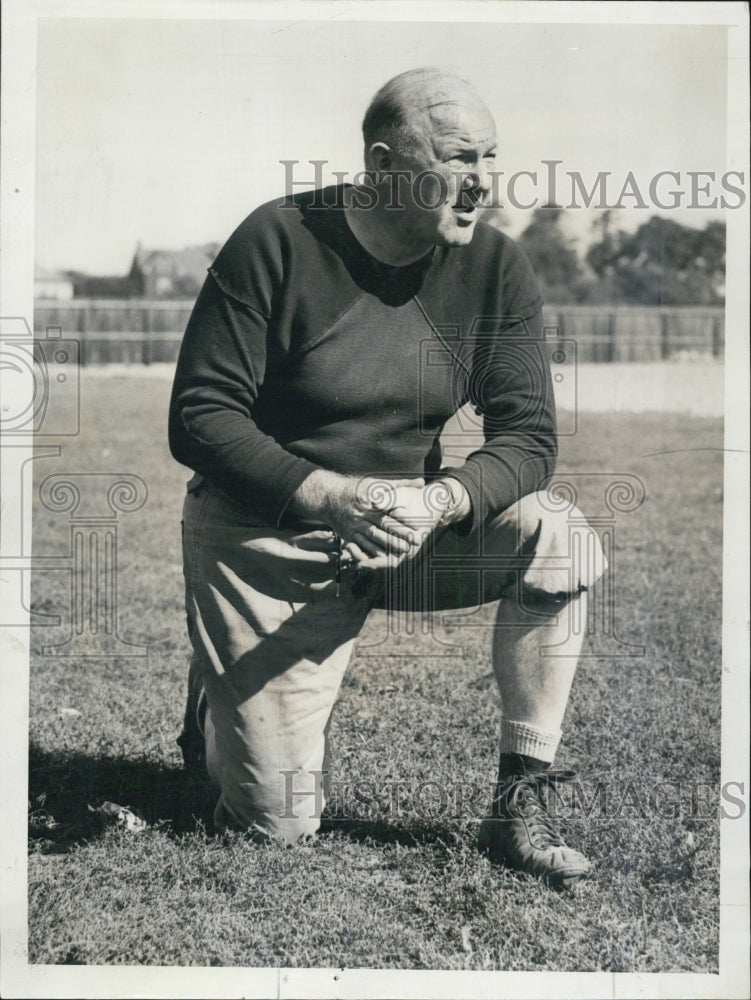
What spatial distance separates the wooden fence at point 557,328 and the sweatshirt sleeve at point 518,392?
0.27 meters

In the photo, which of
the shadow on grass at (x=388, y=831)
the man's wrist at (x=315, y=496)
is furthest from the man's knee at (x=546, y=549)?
the shadow on grass at (x=388, y=831)

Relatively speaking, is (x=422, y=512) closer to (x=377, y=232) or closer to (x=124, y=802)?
(x=377, y=232)

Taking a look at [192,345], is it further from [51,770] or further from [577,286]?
[577,286]

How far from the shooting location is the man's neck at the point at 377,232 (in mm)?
3191

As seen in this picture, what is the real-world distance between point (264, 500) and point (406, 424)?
49 centimetres

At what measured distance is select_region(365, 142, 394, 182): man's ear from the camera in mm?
3154

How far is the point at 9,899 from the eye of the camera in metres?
3.26

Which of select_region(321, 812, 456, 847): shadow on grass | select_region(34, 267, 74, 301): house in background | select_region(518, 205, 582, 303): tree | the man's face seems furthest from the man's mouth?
select_region(321, 812, 456, 847): shadow on grass

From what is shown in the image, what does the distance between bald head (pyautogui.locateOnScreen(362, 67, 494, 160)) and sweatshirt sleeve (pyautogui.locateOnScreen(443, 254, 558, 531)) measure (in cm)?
49

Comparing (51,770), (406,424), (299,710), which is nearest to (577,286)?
(406,424)

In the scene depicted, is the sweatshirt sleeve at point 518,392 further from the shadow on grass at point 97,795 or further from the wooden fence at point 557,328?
the shadow on grass at point 97,795

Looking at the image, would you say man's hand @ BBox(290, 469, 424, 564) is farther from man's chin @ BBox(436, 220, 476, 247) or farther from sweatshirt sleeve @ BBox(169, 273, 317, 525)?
man's chin @ BBox(436, 220, 476, 247)

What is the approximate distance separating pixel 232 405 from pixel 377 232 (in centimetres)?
69

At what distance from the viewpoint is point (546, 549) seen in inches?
124
